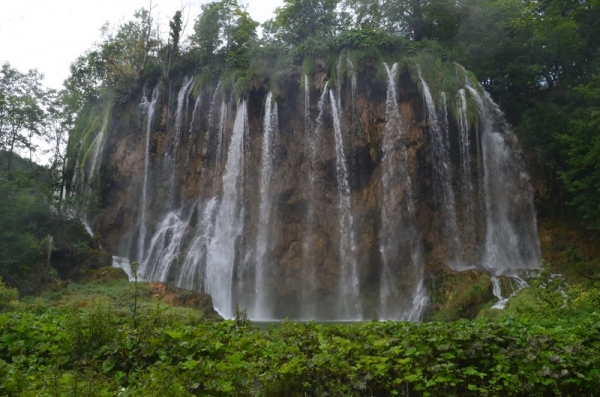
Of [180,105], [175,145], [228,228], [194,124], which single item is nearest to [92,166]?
[175,145]

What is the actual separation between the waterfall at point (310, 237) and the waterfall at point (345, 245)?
82 centimetres

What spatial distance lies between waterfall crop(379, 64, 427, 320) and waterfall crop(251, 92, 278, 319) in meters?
5.22

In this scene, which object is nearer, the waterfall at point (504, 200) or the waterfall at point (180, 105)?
the waterfall at point (504, 200)

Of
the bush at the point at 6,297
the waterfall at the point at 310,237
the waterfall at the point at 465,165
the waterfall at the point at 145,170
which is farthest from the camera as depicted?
the waterfall at the point at 145,170

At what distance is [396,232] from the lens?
2120 cm

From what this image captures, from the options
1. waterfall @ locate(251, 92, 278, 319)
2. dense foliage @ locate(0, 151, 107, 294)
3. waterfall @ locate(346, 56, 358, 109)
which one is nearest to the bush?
dense foliage @ locate(0, 151, 107, 294)

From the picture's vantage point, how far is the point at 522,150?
76.0 ft

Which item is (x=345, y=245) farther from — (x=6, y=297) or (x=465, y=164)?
A: (x=6, y=297)

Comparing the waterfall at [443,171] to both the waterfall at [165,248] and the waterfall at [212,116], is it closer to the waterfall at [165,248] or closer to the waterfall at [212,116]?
the waterfall at [212,116]

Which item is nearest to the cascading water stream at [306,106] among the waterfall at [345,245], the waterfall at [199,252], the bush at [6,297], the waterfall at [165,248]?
the waterfall at [345,245]

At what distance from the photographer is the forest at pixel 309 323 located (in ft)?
15.8

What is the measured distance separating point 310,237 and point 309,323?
16.1m

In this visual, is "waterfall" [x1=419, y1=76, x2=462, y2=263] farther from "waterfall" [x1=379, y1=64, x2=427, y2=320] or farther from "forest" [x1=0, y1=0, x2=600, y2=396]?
"forest" [x1=0, y1=0, x2=600, y2=396]

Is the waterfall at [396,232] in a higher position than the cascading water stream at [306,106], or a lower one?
lower
